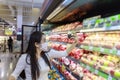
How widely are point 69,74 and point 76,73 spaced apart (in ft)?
1.44

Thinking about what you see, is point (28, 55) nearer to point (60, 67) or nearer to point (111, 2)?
point (111, 2)

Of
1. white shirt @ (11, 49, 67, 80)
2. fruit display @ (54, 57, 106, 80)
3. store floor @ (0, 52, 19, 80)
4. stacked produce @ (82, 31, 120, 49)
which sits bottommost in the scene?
store floor @ (0, 52, 19, 80)

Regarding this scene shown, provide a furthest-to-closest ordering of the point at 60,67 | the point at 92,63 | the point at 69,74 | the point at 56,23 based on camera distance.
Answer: the point at 56,23
the point at 60,67
the point at 69,74
the point at 92,63

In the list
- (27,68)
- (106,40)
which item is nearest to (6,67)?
(27,68)

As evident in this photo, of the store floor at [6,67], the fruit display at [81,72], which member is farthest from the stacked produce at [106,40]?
the store floor at [6,67]

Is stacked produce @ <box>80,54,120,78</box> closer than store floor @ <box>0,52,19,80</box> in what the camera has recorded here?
Yes

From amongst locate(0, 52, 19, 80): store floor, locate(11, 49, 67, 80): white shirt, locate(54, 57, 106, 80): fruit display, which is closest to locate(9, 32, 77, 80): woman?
locate(11, 49, 67, 80): white shirt

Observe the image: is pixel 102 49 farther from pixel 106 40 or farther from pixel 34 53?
pixel 34 53

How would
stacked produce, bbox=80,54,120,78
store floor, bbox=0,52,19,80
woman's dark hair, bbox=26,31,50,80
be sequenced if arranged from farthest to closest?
1. store floor, bbox=0,52,19,80
2. woman's dark hair, bbox=26,31,50,80
3. stacked produce, bbox=80,54,120,78

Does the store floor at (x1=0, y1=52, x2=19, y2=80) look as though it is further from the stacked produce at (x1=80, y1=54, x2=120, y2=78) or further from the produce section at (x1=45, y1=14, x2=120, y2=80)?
the stacked produce at (x1=80, y1=54, x2=120, y2=78)

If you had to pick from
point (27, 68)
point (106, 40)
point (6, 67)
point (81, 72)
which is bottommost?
point (6, 67)

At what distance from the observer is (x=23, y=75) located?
2.74m

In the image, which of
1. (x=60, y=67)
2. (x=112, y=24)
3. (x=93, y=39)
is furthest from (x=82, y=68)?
(x=60, y=67)

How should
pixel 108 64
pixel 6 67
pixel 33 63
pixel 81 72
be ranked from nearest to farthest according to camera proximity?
pixel 108 64 → pixel 33 63 → pixel 81 72 → pixel 6 67
